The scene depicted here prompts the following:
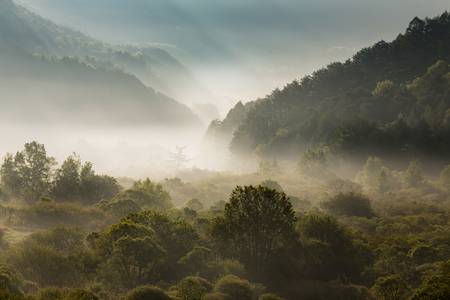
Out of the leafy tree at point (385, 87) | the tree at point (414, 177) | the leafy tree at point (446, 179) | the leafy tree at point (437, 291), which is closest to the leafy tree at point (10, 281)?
the leafy tree at point (437, 291)

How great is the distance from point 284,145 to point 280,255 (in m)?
97.8

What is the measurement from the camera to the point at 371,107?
4557 inches

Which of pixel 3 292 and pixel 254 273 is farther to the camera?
pixel 254 273

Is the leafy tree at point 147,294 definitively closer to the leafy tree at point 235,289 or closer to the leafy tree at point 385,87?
A: the leafy tree at point 235,289

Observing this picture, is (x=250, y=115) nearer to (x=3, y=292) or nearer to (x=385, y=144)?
(x=385, y=144)

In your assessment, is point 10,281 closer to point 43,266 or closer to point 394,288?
point 43,266

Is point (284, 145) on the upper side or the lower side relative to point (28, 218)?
upper

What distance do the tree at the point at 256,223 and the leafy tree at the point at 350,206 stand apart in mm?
27107

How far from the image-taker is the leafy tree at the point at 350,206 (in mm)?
55213

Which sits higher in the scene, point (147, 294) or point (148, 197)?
point (148, 197)

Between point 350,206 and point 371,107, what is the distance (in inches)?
2990

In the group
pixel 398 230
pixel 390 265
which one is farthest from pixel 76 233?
pixel 398 230

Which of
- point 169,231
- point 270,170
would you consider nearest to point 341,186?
point 270,170

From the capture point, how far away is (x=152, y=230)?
105ft
